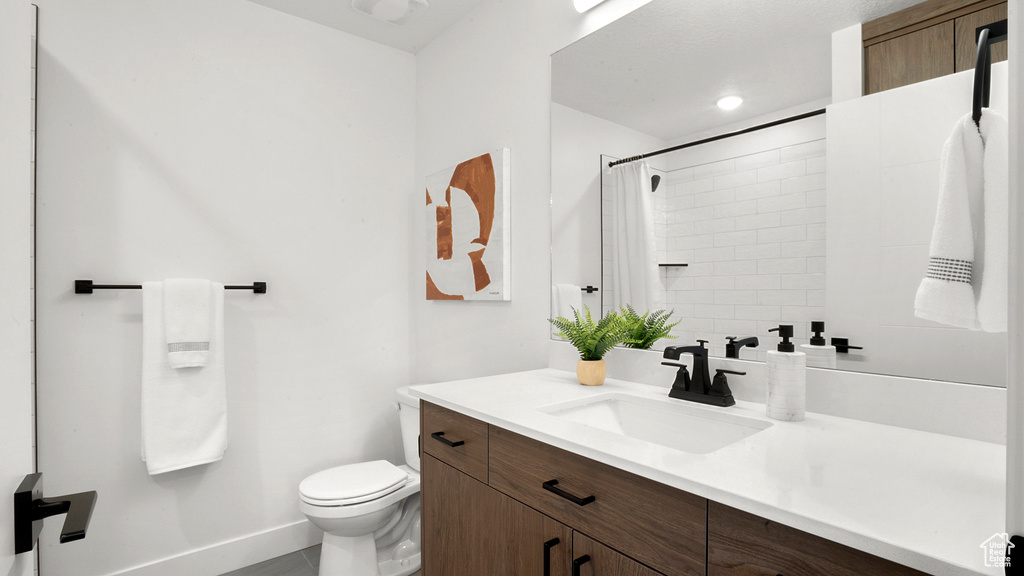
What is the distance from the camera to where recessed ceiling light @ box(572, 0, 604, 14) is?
1.73 m

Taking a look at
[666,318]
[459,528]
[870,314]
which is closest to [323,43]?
[666,318]

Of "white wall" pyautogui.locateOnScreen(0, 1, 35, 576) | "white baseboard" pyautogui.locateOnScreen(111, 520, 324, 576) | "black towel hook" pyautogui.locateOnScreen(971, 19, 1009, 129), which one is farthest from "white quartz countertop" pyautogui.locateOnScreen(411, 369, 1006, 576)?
"white baseboard" pyautogui.locateOnScreen(111, 520, 324, 576)

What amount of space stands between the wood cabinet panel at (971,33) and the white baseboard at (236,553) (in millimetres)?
2808

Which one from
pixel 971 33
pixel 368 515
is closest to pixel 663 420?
pixel 971 33

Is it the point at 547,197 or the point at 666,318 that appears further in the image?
the point at 547,197

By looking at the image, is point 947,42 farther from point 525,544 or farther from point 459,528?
point 459,528

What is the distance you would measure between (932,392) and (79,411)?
2.66 meters

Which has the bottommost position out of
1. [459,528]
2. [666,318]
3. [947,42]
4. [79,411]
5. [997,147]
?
[459,528]

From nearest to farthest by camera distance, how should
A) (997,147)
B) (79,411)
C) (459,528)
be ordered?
(997,147) → (459,528) → (79,411)

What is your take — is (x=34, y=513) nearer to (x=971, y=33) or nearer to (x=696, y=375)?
(x=696, y=375)

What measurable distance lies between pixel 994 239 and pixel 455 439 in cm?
120

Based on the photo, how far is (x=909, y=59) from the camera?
3.50 ft

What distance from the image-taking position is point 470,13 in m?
2.34

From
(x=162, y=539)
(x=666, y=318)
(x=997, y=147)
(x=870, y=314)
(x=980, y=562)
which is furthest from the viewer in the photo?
(x=162, y=539)
